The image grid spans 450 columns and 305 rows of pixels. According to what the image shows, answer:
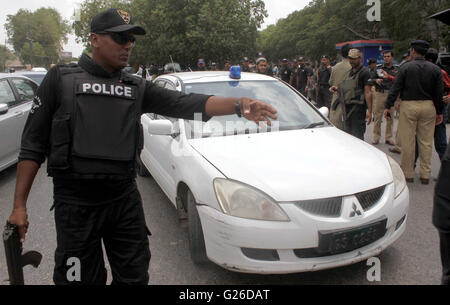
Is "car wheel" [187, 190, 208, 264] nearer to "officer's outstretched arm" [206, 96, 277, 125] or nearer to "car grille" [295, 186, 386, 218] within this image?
"car grille" [295, 186, 386, 218]

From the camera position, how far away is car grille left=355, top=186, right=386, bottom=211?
2.56 m

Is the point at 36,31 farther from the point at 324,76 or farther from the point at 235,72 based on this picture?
the point at 235,72

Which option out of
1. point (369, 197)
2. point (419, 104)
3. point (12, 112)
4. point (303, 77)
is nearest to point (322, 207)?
point (369, 197)

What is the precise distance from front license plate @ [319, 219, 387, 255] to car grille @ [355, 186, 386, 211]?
0.13 meters

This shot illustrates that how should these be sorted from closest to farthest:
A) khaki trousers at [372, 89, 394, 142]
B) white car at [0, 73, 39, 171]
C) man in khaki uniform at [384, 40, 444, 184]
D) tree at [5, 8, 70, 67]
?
man in khaki uniform at [384, 40, 444, 184]
white car at [0, 73, 39, 171]
khaki trousers at [372, 89, 394, 142]
tree at [5, 8, 70, 67]

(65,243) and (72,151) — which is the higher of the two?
(72,151)

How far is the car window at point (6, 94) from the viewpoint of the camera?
18.8ft

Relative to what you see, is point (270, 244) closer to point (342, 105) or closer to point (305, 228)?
point (305, 228)

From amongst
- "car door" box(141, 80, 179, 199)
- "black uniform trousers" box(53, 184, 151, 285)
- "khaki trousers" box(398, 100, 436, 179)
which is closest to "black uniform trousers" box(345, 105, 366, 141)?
"khaki trousers" box(398, 100, 436, 179)

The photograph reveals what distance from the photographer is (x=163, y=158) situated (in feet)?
12.4

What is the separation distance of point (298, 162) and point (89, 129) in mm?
1583

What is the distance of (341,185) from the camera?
2.55 m
